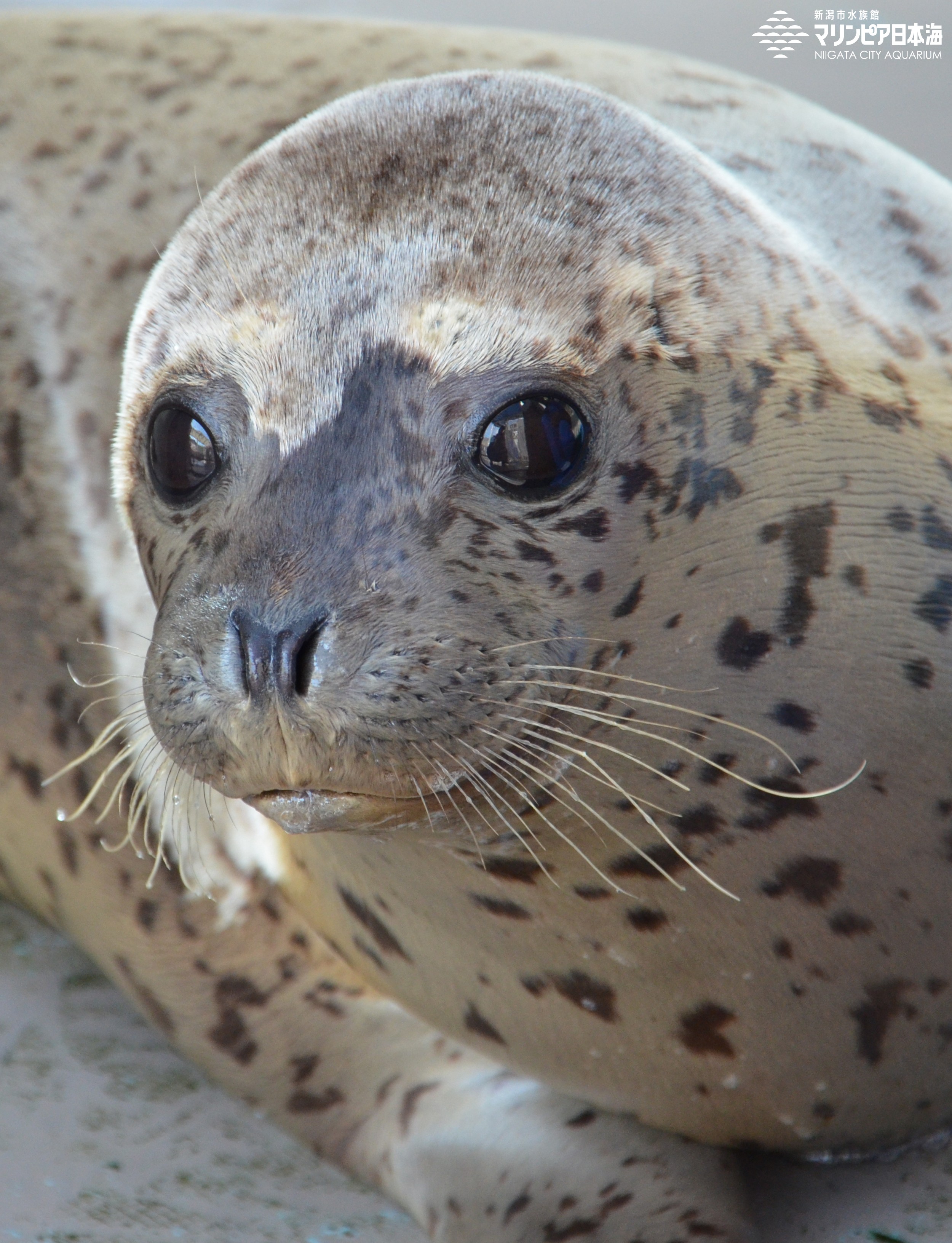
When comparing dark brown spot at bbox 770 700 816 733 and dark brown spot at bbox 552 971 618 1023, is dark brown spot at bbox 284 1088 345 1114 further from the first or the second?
dark brown spot at bbox 770 700 816 733

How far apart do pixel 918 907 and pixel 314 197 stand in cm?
98

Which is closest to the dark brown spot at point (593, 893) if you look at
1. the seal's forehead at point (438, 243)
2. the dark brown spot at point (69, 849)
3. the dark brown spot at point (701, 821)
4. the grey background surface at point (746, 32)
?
the dark brown spot at point (701, 821)

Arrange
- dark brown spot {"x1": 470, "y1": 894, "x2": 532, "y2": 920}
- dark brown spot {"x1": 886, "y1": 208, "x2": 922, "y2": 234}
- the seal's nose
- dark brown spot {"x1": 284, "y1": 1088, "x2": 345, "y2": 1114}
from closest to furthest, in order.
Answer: the seal's nose < dark brown spot {"x1": 470, "y1": 894, "x2": 532, "y2": 920} < dark brown spot {"x1": 886, "y1": 208, "x2": 922, "y2": 234} < dark brown spot {"x1": 284, "y1": 1088, "x2": 345, "y2": 1114}

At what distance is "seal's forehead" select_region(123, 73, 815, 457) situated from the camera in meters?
1.53

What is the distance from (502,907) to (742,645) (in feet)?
1.41

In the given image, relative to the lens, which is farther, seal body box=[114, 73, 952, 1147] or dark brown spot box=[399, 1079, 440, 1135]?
dark brown spot box=[399, 1079, 440, 1135]

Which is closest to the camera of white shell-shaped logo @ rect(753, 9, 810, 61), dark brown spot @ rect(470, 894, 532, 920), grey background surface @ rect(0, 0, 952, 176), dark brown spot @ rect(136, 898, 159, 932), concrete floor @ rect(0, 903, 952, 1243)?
dark brown spot @ rect(470, 894, 532, 920)

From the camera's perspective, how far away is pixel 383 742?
144cm

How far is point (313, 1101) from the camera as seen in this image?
2209mm

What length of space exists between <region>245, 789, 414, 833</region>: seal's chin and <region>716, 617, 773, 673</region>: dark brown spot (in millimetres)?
357

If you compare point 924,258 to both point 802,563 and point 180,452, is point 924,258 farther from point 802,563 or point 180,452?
point 180,452

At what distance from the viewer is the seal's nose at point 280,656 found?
1.39 metres

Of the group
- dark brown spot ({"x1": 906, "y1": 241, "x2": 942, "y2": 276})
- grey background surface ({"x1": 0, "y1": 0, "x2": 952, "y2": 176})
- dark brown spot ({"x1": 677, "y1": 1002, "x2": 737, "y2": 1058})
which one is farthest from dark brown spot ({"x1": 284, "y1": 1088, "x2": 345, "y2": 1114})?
grey background surface ({"x1": 0, "y1": 0, "x2": 952, "y2": 176})

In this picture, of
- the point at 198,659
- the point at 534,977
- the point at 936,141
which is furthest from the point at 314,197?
the point at 936,141
